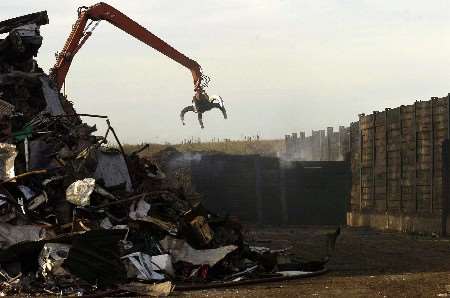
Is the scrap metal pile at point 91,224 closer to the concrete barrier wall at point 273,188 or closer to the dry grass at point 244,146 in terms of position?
the concrete barrier wall at point 273,188

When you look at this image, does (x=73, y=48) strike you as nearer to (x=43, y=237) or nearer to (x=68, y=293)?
(x=43, y=237)

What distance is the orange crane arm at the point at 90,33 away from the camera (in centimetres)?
2236

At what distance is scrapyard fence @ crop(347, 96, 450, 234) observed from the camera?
21.0 meters

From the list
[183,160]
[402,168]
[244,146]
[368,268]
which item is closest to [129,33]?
[183,160]

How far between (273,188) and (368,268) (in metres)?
14.5

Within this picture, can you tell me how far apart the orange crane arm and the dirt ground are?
735 centimetres

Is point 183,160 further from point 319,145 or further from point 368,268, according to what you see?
point 368,268

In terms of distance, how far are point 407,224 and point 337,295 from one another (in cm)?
1267

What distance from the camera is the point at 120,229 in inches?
490

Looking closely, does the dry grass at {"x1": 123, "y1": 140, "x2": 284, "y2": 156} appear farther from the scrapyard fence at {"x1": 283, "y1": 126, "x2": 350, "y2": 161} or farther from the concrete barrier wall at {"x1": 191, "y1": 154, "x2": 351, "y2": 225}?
the concrete barrier wall at {"x1": 191, "y1": 154, "x2": 351, "y2": 225}

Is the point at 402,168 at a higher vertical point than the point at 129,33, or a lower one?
lower

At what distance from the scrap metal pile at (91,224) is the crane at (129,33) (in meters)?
5.90

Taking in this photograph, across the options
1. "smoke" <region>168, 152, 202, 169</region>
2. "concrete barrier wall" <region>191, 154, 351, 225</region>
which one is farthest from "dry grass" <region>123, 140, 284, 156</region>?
"concrete barrier wall" <region>191, 154, 351, 225</region>

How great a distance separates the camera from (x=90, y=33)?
75.0 feet
